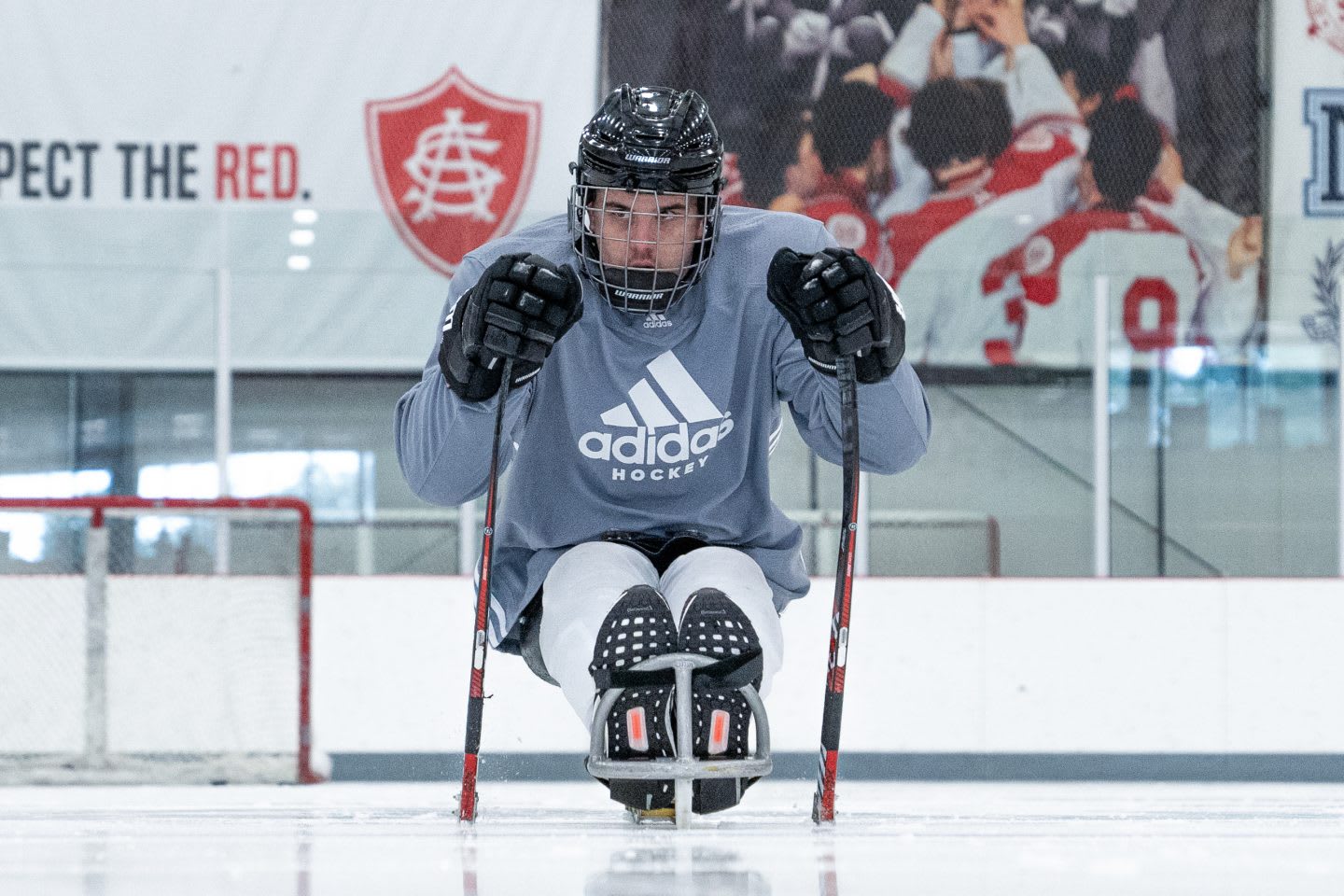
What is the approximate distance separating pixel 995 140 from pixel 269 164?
6.64ft

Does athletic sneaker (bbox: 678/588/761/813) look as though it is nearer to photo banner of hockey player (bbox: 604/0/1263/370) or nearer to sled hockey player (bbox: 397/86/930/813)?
sled hockey player (bbox: 397/86/930/813)

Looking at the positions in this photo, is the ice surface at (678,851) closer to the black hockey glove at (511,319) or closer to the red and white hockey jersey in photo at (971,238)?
the black hockey glove at (511,319)

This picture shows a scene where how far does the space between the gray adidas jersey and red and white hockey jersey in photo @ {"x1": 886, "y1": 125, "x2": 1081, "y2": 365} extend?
249 centimetres

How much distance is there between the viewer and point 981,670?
3.95 metres

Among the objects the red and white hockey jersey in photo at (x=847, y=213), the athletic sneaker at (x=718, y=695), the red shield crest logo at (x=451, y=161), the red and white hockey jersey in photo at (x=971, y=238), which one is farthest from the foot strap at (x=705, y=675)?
the red and white hockey jersey in photo at (x=847, y=213)

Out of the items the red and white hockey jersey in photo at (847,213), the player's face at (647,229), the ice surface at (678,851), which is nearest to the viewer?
the ice surface at (678,851)

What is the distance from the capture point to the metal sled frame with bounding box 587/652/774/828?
1.53 meters

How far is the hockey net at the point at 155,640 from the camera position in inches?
146

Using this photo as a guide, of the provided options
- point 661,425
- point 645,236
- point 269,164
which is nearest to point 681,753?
point 661,425

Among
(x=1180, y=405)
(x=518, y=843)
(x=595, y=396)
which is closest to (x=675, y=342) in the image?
(x=595, y=396)

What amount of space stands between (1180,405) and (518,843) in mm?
3367

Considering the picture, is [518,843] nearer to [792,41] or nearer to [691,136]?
[691,136]

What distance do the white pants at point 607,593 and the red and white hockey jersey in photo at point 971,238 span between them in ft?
8.63

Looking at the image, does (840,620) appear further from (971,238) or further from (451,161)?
(451,161)
